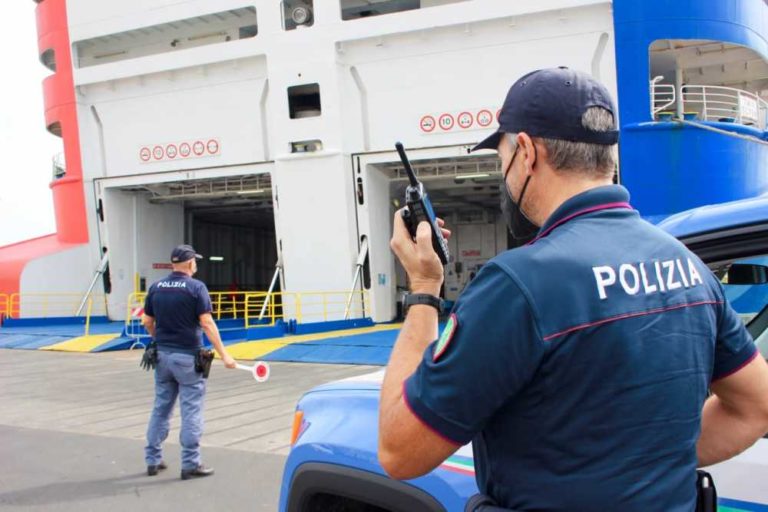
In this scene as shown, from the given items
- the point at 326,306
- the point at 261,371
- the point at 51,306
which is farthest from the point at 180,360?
the point at 51,306

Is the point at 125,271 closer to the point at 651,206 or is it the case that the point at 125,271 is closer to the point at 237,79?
the point at 237,79

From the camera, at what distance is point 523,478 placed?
1.34 meters

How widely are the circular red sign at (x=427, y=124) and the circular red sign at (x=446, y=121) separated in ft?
0.58

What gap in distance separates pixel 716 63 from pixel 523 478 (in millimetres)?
21051

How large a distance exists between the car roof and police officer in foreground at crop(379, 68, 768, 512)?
56 centimetres

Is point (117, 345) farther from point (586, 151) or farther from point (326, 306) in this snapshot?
point (586, 151)

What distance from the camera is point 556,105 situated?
55.4 inches

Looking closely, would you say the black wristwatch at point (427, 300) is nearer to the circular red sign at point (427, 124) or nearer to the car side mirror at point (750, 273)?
the car side mirror at point (750, 273)

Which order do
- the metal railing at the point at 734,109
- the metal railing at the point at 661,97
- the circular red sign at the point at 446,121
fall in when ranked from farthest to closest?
the circular red sign at the point at 446,121, the metal railing at the point at 734,109, the metal railing at the point at 661,97

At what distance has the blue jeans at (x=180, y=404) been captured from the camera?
5.57m

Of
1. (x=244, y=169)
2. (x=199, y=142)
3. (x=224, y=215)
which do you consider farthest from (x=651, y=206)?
(x=224, y=215)

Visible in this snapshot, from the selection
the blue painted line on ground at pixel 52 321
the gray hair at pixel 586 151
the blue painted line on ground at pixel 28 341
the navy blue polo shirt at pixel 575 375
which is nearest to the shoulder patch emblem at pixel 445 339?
the navy blue polo shirt at pixel 575 375

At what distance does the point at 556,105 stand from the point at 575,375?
0.56 metres

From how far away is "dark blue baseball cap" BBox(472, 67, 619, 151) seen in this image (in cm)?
140
